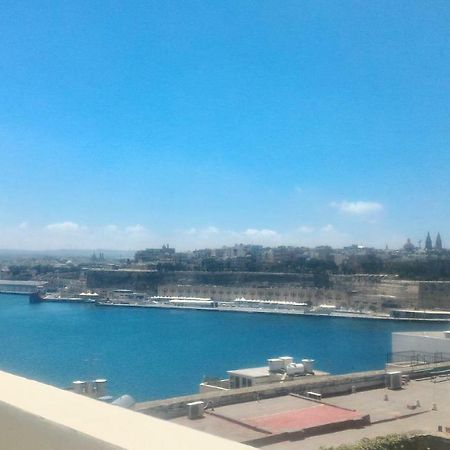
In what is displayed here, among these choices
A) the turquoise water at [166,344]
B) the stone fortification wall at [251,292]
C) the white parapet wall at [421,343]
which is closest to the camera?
the white parapet wall at [421,343]

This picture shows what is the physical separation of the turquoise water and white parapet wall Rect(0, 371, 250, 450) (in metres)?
7.47

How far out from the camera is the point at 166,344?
13.9 meters

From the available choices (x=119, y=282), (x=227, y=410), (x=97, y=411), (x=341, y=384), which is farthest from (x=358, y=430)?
(x=119, y=282)

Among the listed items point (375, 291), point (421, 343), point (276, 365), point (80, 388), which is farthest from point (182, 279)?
point (80, 388)

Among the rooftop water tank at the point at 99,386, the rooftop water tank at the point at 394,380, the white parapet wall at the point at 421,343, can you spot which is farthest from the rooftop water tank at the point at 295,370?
the white parapet wall at the point at 421,343

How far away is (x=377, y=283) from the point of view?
23609 mm

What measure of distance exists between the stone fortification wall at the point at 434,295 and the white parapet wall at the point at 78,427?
71.8 ft

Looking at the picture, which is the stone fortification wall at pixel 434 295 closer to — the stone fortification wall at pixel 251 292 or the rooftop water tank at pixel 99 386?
the stone fortification wall at pixel 251 292

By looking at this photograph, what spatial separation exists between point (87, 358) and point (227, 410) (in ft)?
30.5

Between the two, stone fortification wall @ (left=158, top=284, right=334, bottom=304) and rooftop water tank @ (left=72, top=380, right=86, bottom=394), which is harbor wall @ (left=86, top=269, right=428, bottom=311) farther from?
rooftop water tank @ (left=72, top=380, right=86, bottom=394)

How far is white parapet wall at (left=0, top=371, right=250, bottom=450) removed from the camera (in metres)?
0.37

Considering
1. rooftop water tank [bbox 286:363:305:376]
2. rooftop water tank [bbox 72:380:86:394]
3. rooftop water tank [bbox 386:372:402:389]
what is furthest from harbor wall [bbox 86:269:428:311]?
rooftop water tank [bbox 72:380:86:394]

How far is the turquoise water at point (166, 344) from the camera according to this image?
971 cm

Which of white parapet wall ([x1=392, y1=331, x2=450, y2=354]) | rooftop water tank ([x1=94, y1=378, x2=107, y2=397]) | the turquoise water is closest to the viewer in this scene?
rooftop water tank ([x1=94, y1=378, x2=107, y2=397])
